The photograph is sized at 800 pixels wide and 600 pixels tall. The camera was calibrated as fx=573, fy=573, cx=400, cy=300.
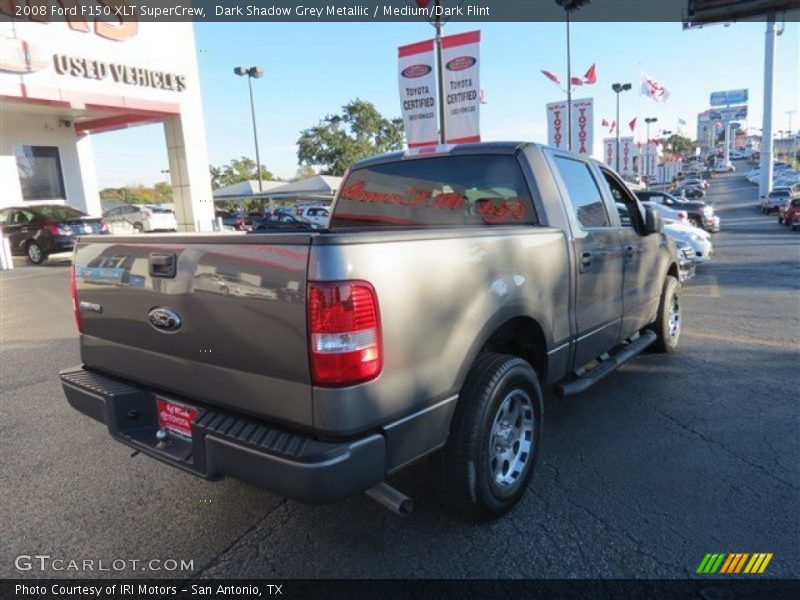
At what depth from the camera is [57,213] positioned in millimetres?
15430

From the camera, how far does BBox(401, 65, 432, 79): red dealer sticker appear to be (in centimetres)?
1095

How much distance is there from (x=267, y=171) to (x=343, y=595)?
95.8 metres

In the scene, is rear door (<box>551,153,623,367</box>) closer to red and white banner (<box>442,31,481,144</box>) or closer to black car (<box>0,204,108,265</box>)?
red and white banner (<box>442,31,481,144</box>)

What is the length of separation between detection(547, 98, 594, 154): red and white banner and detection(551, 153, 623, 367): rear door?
1517 centimetres

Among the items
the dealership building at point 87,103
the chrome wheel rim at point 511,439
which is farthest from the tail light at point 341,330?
the dealership building at point 87,103

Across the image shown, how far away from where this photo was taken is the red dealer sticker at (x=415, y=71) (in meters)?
10.9

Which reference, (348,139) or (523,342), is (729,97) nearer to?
(348,139)

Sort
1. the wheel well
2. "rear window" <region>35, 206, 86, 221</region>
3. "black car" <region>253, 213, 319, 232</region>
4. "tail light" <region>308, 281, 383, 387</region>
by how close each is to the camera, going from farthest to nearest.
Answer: "rear window" <region>35, 206, 86, 221</region>
"black car" <region>253, 213, 319, 232</region>
the wheel well
"tail light" <region>308, 281, 383, 387</region>

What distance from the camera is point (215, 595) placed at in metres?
2.49

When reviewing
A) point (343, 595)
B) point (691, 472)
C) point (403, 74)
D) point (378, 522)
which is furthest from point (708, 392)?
point (403, 74)

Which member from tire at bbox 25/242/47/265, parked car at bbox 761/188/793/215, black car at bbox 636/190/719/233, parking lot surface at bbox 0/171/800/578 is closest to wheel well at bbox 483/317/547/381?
parking lot surface at bbox 0/171/800/578

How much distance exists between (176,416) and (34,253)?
596 inches

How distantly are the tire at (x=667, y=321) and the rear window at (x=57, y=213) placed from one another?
14732mm

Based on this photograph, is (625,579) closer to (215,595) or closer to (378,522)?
(378,522)
